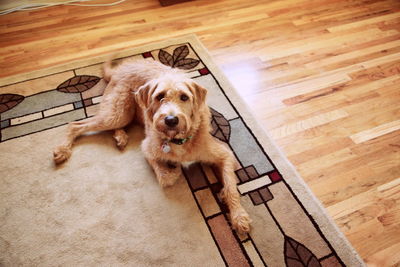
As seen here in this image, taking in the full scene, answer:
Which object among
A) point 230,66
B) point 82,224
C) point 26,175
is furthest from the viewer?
point 230,66

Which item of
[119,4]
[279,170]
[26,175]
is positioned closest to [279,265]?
[279,170]

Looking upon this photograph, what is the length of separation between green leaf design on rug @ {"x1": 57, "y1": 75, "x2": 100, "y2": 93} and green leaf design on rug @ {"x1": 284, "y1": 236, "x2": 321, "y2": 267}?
7.22 feet

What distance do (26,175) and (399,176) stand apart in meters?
2.87

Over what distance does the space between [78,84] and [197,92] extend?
145cm

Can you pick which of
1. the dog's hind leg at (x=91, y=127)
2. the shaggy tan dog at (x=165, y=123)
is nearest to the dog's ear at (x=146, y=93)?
the shaggy tan dog at (x=165, y=123)

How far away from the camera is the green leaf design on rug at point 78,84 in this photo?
2.66m

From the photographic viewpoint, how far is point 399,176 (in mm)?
2150

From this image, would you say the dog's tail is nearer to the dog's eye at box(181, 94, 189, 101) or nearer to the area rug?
the area rug

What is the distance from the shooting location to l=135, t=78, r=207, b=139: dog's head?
1.71 m

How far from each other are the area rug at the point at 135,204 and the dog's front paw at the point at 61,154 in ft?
0.19

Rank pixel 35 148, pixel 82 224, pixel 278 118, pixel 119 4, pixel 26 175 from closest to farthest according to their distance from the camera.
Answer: pixel 82 224, pixel 26 175, pixel 35 148, pixel 278 118, pixel 119 4

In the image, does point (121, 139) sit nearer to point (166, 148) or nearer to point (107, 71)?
point (166, 148)

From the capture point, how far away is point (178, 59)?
296 cm

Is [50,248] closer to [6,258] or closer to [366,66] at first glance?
[6,258]
